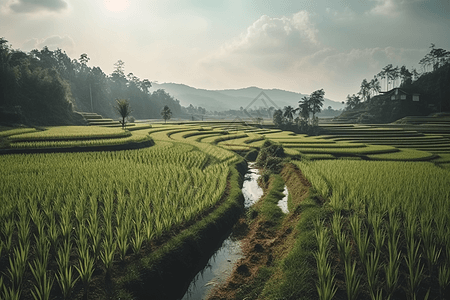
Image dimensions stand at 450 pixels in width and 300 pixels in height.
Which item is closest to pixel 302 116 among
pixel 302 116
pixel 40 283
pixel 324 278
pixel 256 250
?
pixel 302 116

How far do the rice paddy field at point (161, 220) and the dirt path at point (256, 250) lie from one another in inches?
47.3

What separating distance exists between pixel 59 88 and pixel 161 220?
4547 centimetres

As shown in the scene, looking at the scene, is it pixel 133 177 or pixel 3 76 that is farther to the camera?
pixel 3 76

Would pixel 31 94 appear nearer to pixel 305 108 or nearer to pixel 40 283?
pixel 40 283

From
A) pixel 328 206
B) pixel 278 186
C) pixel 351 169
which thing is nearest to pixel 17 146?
pixel 278 186

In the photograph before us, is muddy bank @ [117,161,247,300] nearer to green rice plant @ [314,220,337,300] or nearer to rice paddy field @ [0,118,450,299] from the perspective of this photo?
rice paddy field @ [0,118,450,299]

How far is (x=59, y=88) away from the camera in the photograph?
41.7 m

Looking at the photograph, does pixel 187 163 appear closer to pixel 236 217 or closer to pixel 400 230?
pixel 236 217

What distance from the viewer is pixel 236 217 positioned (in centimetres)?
945

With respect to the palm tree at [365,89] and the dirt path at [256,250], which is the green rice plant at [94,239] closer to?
the dirt path at [256,250]

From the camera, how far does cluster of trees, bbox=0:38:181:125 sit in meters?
34.9

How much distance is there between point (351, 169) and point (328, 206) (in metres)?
5.13

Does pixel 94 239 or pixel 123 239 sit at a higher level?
pixel 94 239

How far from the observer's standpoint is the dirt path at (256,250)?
226 inches
